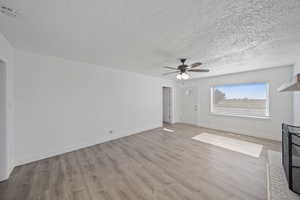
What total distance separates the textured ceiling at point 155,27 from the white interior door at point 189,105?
350 centimetres

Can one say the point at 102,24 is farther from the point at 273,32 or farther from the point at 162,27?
the point at 273,32

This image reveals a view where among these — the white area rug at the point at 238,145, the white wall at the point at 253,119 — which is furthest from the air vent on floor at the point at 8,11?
the white wall at the point at 253,119

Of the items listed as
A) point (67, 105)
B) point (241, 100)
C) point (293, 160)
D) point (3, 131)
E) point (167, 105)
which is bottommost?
point (293, 160)

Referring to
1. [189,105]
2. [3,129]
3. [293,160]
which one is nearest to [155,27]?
[293,160]

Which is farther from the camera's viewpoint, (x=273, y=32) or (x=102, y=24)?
(x=273, y=32)

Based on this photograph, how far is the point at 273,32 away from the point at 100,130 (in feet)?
15.0

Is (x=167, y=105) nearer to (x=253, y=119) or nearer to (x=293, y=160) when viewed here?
(x=253, y=119)

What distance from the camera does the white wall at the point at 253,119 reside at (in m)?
3.68

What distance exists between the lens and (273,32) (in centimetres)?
180

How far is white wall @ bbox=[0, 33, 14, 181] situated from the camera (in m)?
1.99

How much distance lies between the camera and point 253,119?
428 centimetres

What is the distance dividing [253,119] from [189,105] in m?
2.66

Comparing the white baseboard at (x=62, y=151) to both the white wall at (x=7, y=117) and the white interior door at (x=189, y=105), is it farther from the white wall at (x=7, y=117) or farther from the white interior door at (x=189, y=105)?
the white interior door at (x=189, y=105)

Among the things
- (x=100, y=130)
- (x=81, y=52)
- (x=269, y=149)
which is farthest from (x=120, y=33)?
(x=269, y=149)
